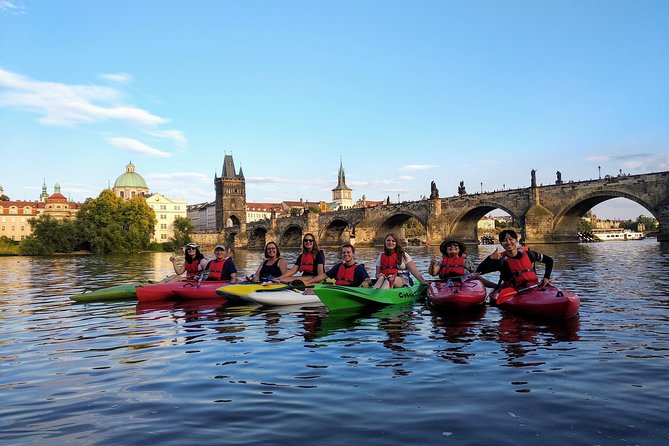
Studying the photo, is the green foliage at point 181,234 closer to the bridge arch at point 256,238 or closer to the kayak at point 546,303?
the bridge arch at point 256,238

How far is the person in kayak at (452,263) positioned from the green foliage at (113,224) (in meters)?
58.8

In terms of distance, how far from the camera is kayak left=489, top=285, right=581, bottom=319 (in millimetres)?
10008

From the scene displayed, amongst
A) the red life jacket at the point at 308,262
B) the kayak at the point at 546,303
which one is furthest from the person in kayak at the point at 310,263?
the kayak at the point at 546,303

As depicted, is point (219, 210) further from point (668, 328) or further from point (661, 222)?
point (668, 328)

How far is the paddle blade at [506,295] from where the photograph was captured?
436 inches

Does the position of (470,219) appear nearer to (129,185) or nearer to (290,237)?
(290,237)

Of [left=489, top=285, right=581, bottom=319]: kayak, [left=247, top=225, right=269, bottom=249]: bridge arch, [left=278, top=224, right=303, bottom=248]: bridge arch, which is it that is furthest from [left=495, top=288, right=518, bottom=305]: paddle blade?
[left=247, top=225, right=269, bottom=249]: bridge arch

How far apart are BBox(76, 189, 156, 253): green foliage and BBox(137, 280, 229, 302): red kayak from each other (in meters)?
54.0

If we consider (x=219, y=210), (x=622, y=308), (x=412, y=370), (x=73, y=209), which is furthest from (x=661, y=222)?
(x=73, y=209)

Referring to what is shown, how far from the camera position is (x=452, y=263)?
497 inches

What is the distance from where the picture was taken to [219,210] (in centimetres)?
13412

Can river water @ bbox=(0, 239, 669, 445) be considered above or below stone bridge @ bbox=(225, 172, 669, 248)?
below

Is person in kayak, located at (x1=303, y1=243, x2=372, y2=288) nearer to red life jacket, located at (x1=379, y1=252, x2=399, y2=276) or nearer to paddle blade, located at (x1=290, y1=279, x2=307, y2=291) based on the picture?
red life jacket, located at (x1=379, y1=252, x2=399, y2=276)

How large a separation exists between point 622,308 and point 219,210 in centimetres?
12691
